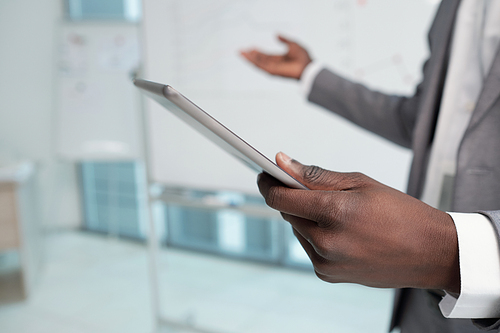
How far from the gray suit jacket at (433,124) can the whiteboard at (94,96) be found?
198 cm

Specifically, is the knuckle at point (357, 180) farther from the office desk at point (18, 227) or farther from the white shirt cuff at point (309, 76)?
the office desk at point (18, 227)

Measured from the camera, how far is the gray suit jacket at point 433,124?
20.2 inches

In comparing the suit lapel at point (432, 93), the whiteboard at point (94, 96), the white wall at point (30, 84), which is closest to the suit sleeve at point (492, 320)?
the suit lapel at point (432, 93)

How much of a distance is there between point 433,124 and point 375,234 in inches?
15.3

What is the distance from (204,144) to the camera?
1522 mm

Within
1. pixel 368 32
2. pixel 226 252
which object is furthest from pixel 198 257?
pixel 368 32

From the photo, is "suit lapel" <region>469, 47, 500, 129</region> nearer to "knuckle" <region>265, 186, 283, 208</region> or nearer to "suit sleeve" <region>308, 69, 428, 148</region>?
"suit sleeve" <region>308, 69, 428, 148</region>

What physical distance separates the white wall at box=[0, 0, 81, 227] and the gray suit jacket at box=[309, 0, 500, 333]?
263 cm

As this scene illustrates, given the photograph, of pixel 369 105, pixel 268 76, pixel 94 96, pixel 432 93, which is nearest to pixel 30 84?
pixel 94 96

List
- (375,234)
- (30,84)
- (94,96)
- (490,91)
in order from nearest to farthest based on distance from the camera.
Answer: (375,234) < (490,91) < (94,96) < (30,84)

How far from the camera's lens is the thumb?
0.36 metres

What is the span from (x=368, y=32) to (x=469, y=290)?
1041mm

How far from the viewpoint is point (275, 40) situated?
4.39ft

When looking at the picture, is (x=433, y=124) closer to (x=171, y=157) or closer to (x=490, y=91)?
(x=490, y=91)
